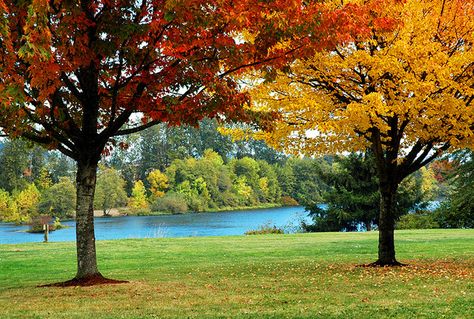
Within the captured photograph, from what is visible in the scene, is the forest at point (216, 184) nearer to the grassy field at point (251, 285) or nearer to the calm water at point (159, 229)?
the calm water at point (159, 229)

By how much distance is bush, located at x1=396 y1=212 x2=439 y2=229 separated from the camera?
119 feet

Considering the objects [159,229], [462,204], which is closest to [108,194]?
[159,229]

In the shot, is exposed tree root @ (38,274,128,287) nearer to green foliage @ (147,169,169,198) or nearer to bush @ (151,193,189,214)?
bush @ (151,193,189,214)

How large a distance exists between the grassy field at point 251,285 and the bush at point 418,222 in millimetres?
17412

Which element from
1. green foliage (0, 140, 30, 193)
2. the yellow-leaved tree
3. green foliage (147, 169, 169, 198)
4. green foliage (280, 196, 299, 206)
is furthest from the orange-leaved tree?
green foliage (280, 196, 299, 206)

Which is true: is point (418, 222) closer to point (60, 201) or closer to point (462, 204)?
point (462, 204)

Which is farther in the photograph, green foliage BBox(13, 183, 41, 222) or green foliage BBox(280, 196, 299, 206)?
green foliage BBox(280, 196, 299, 206)

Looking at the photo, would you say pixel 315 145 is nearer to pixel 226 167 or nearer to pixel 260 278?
pixel 260 278

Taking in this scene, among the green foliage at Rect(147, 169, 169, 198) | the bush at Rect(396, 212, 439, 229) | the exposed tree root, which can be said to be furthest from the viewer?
the green foliage at Rect(147, 169, 169, 198)

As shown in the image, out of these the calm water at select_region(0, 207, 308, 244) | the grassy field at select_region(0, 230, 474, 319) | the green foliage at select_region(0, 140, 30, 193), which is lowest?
the calm water at select_region(0, 207, 308, 244)

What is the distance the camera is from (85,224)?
10930 millimetres

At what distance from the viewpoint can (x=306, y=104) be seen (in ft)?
39.2

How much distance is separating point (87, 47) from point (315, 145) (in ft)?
20.0

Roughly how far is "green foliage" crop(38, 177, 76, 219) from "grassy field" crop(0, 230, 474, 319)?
56411 mm
